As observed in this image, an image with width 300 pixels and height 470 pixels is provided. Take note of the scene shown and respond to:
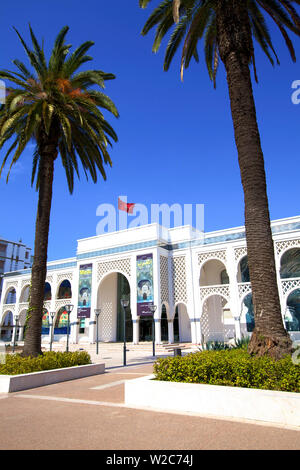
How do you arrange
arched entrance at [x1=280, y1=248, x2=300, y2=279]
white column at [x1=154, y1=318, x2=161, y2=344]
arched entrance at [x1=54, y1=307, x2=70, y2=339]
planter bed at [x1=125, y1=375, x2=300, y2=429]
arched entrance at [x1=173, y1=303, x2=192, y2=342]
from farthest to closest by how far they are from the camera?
arched entrance at [x1=54, y1=307, x2=70, y2=339] < arched entrance at [x1=173, y1=303, x2=192, y2=342] < white column at [x1=154, y1=318, x2=161, y2=344] < arched entrance at [x1=280, y1=248, x2=300, y2=279] < planter bed at [x1=125, y1=375, x2=300, y2=429]

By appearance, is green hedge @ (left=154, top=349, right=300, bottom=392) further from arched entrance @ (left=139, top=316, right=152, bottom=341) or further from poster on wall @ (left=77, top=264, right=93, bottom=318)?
poster on wall @ (left=77, top=264, right=93, bottom=318)

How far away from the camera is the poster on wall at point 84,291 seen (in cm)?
3144

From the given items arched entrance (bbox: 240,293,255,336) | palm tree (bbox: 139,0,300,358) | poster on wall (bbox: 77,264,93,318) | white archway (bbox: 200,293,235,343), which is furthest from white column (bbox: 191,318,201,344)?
palm tree (bbox: 139,0,300,358)

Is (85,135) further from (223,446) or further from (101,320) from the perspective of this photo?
(101,320)

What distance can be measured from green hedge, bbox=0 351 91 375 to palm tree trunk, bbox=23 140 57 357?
0.45 meters

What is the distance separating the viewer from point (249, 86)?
8016 millimetres

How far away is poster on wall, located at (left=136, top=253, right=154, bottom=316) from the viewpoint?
91.0ft

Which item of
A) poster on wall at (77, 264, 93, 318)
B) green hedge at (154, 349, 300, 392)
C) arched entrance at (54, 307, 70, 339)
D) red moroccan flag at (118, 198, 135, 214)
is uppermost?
red moroccan flag at (118, 198, 135, 214)

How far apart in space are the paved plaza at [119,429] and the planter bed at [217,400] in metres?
0.22

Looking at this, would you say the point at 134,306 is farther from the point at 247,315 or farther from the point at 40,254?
the point at 40,254

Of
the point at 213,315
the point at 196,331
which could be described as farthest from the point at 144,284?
the point at 213,315

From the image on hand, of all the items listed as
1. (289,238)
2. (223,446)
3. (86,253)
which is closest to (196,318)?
(289,238)

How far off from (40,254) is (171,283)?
19440 millimetres

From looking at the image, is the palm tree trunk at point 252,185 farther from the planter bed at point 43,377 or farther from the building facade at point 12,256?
the building facade at point 12,256
